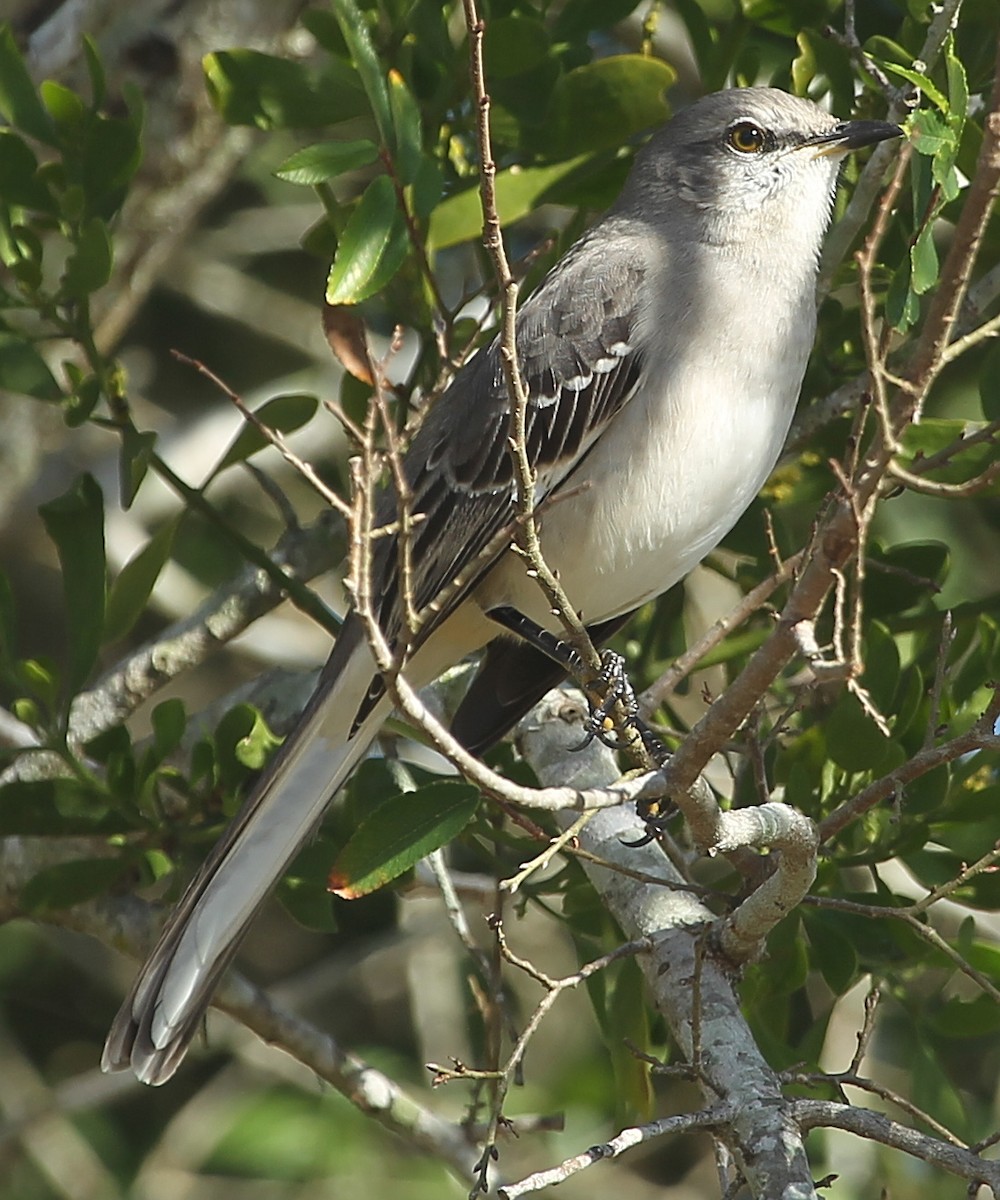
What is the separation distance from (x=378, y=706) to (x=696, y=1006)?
1182 millimetres

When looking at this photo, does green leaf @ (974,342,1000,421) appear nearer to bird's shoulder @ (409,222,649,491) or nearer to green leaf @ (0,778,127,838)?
bird's shoulder @ (409,222,649,491)

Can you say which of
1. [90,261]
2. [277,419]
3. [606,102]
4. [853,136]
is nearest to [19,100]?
[90,261]

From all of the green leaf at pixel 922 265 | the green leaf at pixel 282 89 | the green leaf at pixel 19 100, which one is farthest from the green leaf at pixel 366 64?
the green leaf at pixel 922 265

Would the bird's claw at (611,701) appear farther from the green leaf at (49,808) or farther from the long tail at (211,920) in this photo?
the green leaf at (49,808)

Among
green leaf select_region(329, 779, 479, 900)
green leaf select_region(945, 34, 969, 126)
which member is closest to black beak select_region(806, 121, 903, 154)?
green leaf select_region(945, 34, 969, 126)

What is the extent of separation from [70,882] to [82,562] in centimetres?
69

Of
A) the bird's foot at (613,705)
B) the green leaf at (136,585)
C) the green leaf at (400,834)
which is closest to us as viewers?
the green leaf at (400,834)

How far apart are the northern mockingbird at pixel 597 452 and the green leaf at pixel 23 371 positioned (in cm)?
84

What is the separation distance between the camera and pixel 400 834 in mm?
2912

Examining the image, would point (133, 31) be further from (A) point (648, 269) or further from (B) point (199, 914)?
(B) point (199, 914)

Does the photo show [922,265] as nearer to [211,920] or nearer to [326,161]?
[326,161]

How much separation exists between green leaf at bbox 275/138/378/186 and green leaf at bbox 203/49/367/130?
197 millimetres

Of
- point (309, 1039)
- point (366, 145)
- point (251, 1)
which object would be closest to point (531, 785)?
point (309, 1039)

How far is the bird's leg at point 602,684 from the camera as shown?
123 inches
